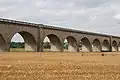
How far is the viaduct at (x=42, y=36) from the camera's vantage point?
5868 cm

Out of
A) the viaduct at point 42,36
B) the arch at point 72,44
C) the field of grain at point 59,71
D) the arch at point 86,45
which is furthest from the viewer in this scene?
the arch at point 86,45

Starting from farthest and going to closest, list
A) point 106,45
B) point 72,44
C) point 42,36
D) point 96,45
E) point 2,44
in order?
point 106,45
point 96,45
point 72,44
point 42,36
point 2,44

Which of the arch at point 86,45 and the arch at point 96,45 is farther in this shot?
the arch at point 96,45

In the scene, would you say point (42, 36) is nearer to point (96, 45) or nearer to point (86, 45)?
point (86, 45)

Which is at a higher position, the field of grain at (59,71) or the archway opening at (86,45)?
the archway opening at (86,45)

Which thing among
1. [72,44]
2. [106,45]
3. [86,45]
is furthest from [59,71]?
[106,45]

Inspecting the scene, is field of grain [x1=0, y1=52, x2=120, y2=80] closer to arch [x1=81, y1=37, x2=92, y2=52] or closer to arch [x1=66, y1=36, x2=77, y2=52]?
arch [x1=66, y1=36, x2=77, y2=52]

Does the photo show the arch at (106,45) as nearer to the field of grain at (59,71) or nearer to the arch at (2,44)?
the arch at (2,44)

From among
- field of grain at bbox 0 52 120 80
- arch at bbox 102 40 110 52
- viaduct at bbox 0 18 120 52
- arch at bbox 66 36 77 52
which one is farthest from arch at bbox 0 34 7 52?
arch at bbox 102 40 110 52

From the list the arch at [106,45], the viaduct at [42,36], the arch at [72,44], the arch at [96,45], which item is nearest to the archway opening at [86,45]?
the viaduct at [42,36]

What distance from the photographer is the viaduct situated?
193 ft

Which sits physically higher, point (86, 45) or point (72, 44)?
point (72, 44)

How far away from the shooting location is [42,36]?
72.6 m

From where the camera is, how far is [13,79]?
45.1ft
